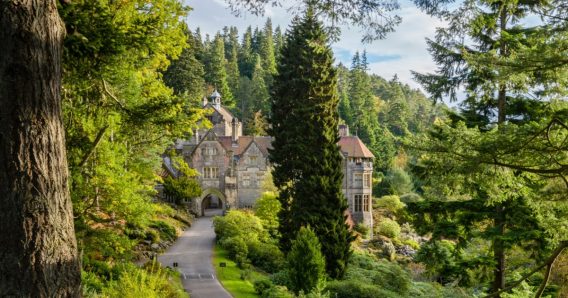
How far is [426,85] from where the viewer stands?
13.0 meters

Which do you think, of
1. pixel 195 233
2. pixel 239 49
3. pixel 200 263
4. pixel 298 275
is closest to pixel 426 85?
pixel 298 275

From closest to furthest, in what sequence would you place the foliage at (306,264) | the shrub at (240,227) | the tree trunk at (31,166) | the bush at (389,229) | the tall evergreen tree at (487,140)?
1. the tree trunk at (31,166)
2. the tall evergreen tree at (487,140)
3. the foliage at (306,264)
4. the shrub at (240,227)
5. the bush at (389,229)

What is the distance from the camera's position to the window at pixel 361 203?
120 feet

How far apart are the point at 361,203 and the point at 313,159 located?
56.6ft

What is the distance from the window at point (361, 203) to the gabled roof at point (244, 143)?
9.34 meters

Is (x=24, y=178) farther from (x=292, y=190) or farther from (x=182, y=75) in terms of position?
(x=182, y=75)

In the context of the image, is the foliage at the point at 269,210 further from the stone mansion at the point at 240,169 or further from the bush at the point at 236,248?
the stone mansion at the point at 240,169

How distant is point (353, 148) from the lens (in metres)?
38.2

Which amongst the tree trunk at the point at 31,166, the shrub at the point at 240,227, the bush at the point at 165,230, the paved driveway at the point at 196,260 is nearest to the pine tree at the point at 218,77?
the paved driveway at the point at 196,260

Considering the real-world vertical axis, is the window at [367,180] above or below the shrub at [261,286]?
above

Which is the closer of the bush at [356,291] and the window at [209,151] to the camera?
the bush at [356,291]

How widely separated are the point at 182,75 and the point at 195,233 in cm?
1982

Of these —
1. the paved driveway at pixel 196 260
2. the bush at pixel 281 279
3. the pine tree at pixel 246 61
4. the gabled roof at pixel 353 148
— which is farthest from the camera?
the pine tree at pixel 246 61

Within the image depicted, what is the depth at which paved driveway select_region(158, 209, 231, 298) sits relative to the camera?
16.2 metres
